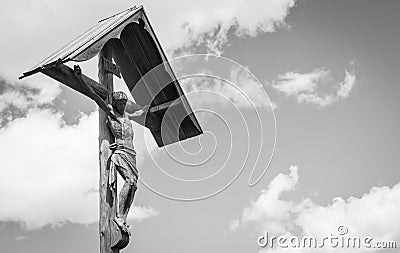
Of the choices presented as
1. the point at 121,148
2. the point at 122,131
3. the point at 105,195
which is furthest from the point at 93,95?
the point at 105,195

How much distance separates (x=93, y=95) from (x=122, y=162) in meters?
0.94

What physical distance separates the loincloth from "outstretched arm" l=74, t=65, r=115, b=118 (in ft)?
1.61

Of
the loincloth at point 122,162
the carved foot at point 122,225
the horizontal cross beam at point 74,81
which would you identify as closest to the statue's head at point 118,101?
the horizontal cross beam at point 74,81

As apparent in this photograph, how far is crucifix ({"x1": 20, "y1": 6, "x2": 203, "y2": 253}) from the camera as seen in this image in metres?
6.46

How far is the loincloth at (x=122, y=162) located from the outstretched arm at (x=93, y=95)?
1.61ft

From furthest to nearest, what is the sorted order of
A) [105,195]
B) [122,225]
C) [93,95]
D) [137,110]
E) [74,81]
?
[137,110]
[93,95]
[74,81]
[105,195]
[122,225]

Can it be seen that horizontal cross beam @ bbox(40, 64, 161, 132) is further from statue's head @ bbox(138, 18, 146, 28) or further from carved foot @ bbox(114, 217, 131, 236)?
carved foot @ bbox(114, 217, 131, 236)

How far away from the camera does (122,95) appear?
23.7 feet

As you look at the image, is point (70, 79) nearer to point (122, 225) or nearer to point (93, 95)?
point (93, 95)

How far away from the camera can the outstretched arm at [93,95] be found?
21.9ft

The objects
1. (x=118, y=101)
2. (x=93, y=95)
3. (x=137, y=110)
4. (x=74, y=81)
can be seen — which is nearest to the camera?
(x=74, y=81)

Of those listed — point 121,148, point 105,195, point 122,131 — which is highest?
point 122,131

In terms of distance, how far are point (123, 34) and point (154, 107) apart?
46.4 inches

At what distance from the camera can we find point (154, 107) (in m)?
8.31
